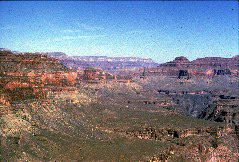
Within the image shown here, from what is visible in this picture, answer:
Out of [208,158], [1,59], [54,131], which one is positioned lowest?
[208,158]

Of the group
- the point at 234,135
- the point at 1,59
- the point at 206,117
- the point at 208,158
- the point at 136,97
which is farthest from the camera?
the point at 136,97

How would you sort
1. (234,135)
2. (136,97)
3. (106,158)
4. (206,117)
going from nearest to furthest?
(106,158)
(234,135)
(206,117)
(136,97)

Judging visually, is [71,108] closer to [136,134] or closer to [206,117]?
[136,134]

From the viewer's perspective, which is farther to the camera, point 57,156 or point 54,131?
point 54,131

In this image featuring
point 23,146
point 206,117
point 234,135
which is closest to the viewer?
point 23,146

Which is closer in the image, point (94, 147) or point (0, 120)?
point (0, 120)

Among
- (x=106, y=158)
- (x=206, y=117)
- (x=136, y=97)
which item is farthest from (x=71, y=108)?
(x=136, y=97)

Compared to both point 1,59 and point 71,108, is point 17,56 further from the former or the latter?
point 71,108

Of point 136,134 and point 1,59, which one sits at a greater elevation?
point 1,59

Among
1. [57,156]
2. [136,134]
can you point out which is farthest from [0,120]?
[136,134]
